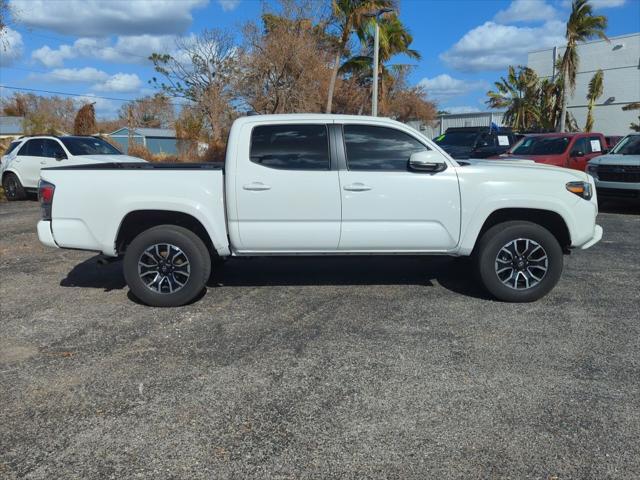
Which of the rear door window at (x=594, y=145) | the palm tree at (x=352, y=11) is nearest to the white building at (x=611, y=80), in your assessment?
the palm tree at (x=352, y=11)

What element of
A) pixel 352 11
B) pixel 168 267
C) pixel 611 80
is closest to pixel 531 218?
pixel 168 267

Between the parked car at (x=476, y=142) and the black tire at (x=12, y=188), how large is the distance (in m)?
12.1

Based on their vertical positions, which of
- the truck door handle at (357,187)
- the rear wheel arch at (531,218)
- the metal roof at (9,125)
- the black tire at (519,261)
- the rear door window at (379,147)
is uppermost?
the metal roof at (9,125)

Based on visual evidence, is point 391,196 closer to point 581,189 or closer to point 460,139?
point 581,189

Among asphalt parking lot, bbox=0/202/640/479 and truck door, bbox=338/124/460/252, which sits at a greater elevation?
truck door, bbox=338/124/460/252

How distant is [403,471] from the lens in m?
2.76

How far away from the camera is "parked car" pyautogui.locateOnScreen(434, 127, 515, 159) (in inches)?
640

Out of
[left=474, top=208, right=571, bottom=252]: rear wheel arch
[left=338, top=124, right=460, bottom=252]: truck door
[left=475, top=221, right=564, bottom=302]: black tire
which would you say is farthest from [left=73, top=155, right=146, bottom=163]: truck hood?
[left=475, top=221, right=564, bottom=302]: black tire

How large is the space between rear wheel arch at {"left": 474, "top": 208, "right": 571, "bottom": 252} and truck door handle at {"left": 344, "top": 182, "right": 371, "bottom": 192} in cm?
129

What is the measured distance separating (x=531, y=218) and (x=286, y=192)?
2.59 m

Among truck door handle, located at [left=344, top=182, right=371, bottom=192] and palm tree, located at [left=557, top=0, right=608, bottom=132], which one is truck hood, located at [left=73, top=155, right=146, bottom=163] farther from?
palm tree, located at [left=557, top=0, right=608, bottom=132]

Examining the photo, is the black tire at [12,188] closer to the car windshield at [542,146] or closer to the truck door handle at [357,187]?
the truck door handle at [357,187]

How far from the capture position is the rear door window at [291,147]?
5.20 meters

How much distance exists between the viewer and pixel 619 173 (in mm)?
11555
